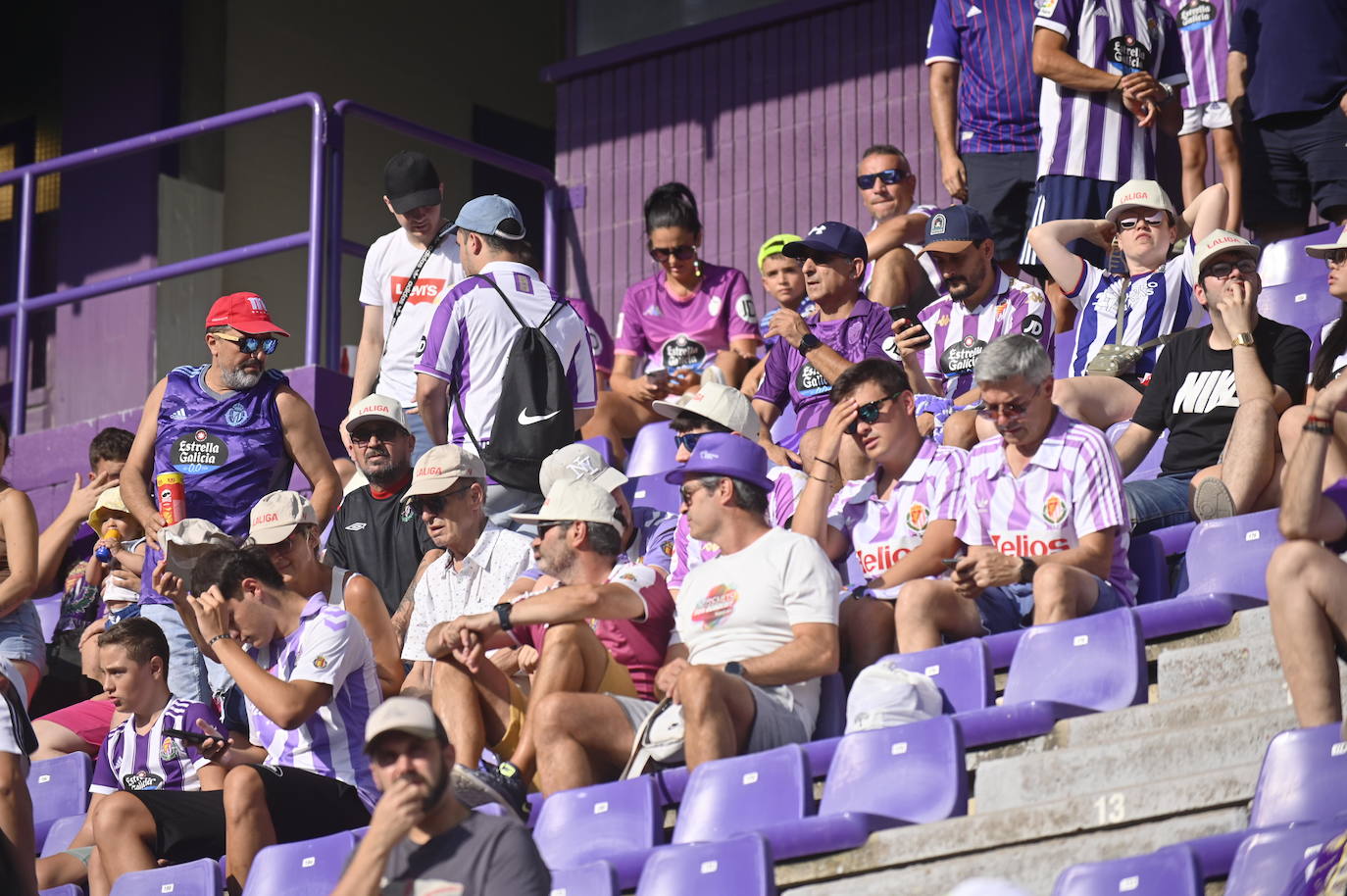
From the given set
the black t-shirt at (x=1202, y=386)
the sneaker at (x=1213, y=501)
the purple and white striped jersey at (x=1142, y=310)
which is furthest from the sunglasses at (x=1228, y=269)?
the purple and white striped jersey at (x=1142, y=310)

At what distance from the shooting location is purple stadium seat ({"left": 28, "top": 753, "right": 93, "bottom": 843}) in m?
6.89

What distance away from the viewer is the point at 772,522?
6.27 metres

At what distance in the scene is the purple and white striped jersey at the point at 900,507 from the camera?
19.5ft

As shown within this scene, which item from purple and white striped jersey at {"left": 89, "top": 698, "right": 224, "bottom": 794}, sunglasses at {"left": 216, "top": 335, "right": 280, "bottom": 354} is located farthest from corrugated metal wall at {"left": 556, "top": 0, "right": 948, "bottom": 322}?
purple and white striped jersey at {"left": 89, "top": 698, "right": 224, "bottom": 794}

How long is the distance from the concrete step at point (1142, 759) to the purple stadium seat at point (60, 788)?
3.42 meters

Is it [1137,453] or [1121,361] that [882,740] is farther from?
[1121,361]

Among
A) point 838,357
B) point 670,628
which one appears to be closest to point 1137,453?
point 838,357

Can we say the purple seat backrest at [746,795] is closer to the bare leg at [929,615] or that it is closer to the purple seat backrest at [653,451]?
the bare leg at [929,615]

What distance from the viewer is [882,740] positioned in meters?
4.86

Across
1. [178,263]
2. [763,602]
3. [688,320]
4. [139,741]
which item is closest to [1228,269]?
[763,602]

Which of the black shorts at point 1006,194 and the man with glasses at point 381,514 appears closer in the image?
the man with glasses at point 381,514

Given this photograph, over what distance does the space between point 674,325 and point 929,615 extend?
11.3 ft

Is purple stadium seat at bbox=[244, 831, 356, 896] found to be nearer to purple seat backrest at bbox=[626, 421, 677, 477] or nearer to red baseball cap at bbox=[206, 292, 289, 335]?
red baseball cap at bbox=[206, 292, 289, 335]

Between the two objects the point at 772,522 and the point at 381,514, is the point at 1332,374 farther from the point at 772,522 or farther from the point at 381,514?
the point at 381,514
